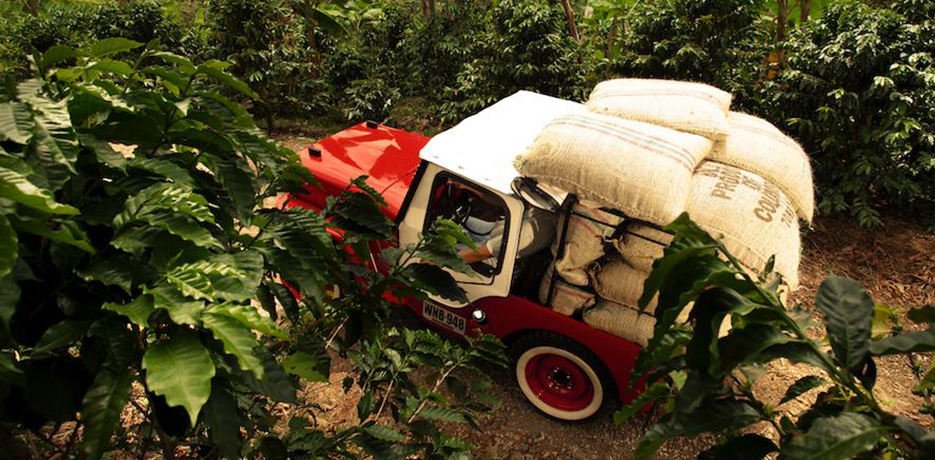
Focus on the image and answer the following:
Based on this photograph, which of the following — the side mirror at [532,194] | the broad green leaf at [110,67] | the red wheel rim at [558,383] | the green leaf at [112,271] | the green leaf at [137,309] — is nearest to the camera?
the green leaf at [137,309]

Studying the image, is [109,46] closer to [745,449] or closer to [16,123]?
[16,123]

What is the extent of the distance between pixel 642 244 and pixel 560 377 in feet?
4.40

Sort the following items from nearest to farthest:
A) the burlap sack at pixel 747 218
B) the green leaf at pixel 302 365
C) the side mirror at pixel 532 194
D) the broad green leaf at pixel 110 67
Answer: the broad green leaf at pixel 110 67
the green leaf at pixel 302 365
the burlap sack at pixel 747 218
the side mirror at pixel 532 194

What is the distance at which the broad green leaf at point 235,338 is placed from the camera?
3.43 feet

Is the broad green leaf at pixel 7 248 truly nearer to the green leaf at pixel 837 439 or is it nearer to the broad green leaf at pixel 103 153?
the broad green leaf at pixel 103 153

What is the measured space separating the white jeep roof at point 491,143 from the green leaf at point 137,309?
2413mm

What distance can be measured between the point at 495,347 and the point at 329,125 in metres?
6.81

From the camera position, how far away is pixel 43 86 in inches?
57.3

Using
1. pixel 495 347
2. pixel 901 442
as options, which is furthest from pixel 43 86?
pixel 901 442

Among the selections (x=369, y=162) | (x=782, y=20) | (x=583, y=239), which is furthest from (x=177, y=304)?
(x=782, y=20)

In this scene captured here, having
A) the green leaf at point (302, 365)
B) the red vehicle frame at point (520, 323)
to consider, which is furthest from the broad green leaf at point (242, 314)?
the red vehicle frame at point (520, 323)

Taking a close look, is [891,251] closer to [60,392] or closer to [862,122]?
[862,122]

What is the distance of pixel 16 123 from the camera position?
1.21 m

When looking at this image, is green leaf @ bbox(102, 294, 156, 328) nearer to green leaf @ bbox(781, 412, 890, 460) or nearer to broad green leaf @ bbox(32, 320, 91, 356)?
broad green leaf @ bbox(32, 320, 91, 356)
